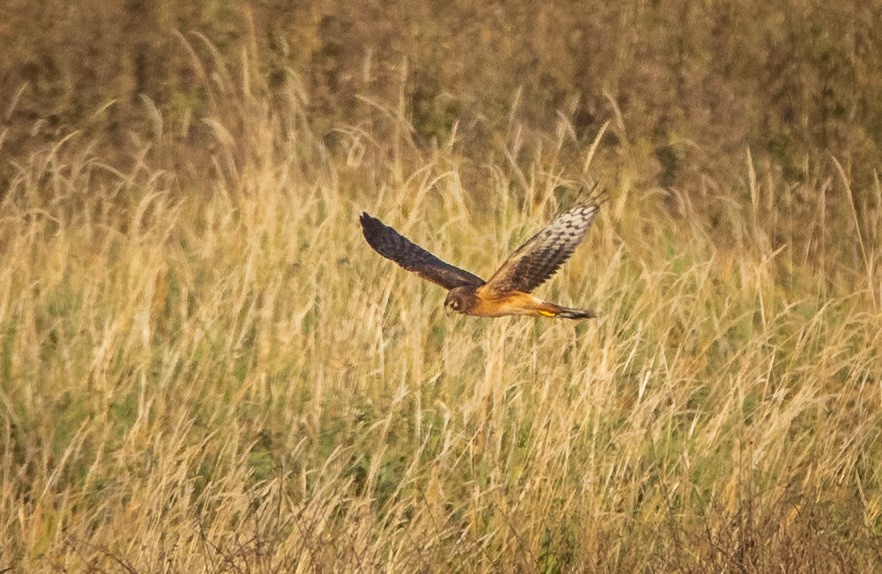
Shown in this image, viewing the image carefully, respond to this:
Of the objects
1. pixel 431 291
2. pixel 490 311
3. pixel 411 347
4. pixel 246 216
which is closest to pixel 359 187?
pixel 246 216

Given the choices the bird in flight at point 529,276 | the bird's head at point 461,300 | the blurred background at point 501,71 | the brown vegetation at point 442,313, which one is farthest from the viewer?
the blurred background at point 501,71

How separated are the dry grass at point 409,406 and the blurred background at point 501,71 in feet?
2.89

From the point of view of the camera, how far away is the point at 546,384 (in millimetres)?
4320

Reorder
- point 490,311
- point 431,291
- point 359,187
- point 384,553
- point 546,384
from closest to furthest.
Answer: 1. point 490,311
2. point 384,553
3. point 546,384
4. point 431,291
5. point 359,187

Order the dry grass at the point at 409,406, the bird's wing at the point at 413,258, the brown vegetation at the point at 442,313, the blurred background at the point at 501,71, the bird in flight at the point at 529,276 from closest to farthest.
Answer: the bird in flight at the point at 529,276 < the bird's wing at the point at 413,258 < the dry grass at the point at 409,406 < the brown vegetation at the point at 442,313 < the blurred background at the point at 501,71

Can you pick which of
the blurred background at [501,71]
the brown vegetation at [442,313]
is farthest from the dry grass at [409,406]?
the blurred background at [501,71]

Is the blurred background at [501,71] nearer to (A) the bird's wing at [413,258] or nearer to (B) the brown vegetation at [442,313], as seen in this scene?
(B) the brown vegetation at [442,313]

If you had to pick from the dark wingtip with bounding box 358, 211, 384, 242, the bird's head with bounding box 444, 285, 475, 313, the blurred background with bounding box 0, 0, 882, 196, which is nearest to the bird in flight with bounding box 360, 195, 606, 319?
the bird's head with bounding box 444, 285, 475, 313

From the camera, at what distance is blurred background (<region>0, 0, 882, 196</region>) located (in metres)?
6.82

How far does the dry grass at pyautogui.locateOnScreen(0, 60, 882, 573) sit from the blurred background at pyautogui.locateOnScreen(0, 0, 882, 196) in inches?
34.7

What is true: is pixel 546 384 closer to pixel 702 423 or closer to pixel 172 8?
pixel 702 423

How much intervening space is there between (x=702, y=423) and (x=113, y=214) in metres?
3.02

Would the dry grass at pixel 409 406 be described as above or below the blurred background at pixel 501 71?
below

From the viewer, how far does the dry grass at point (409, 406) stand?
3678 mm
